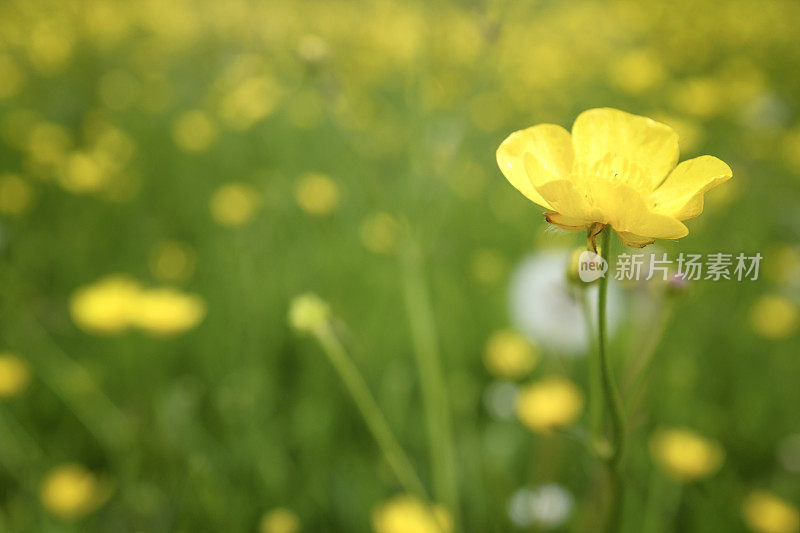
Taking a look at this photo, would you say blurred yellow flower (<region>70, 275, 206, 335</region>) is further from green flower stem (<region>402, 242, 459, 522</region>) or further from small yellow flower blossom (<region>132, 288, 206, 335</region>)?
green flower stem (<region>402, 242, 459, 522</region>)

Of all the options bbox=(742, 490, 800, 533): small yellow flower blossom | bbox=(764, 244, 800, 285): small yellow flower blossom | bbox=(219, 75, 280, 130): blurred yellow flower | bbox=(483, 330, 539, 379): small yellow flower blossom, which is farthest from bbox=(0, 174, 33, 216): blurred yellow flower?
bbox=(764, 244, 800, 285): small yellow flower blossom

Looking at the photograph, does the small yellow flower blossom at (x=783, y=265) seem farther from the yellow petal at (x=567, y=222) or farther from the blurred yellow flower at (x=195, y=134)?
the blurred yellow flower at (x=195, y=134)

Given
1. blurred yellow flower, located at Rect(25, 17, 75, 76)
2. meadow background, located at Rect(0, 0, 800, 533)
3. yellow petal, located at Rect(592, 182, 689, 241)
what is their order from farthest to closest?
1. blurred yellow flower, located at Rect(25, 17, 75, 76)
2. meadow background, located at Rect(0, 0, 800, 533)
3. yellow petal, located at Rect(592, 182, 689, 241)

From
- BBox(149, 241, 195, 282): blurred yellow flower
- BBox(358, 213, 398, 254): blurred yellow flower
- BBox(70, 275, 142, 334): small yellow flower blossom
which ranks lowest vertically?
BBox(358, 213, 398, 254): blurred yellow flower

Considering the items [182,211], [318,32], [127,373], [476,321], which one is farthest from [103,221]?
[318,32]

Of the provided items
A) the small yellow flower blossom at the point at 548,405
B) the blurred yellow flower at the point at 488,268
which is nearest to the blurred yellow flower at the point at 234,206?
the blurred yellow flower at the point at 488,268

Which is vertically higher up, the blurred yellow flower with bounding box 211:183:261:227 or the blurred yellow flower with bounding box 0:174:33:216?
the blurred yellow flower with bounding box 0:174:33:216

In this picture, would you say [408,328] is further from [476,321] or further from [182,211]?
[182,211]

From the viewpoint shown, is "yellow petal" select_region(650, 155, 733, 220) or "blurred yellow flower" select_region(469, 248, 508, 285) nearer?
"yellow petal" select_region(650, 155, 733, 220)
